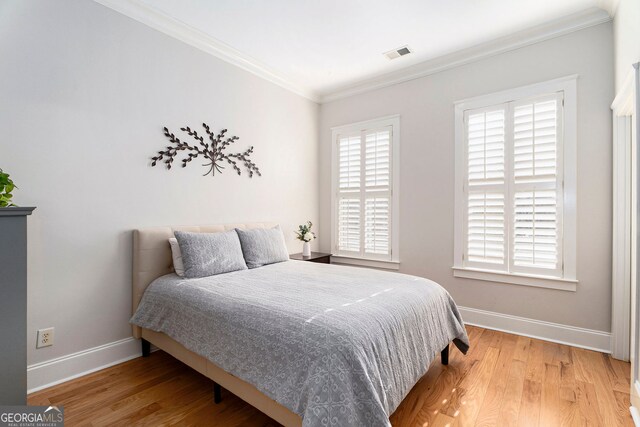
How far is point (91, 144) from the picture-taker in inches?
91.4

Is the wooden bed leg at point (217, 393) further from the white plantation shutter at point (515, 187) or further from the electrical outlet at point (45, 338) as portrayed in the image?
the white plantation shutter at point (515, 187)

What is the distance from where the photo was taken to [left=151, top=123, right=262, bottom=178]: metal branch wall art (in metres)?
2.79

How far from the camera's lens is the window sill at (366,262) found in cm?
377

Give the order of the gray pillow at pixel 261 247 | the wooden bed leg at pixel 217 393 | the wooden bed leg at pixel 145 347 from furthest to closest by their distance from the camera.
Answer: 1. the gray pillow at pixel 261 247
2. the wooden bed leg at pixel 145 347
3. the wooden bed leg at pixel 217 393

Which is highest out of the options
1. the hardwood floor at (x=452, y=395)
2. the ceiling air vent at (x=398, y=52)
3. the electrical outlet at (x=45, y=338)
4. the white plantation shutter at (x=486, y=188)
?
the ceiling air vent at (x=398, y=52)

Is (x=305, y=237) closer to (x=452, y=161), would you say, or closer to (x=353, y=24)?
(x=452, y=161)

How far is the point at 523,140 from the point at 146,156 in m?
3.41

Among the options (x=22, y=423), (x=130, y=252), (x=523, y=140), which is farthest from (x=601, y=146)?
(x=22, y=423)

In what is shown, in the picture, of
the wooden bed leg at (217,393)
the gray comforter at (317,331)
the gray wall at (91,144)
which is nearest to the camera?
the gray comforter at (317,331)

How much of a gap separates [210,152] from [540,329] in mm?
3581

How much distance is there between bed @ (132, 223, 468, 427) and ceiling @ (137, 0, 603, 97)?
190cm

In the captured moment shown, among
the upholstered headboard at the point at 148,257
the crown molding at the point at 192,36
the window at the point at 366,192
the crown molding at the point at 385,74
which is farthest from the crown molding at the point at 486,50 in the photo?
the upholstered headboard at the point at 148,257

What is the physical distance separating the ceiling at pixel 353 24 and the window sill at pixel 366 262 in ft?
7.63

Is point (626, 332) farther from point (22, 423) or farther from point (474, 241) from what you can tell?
point (22, 423)
